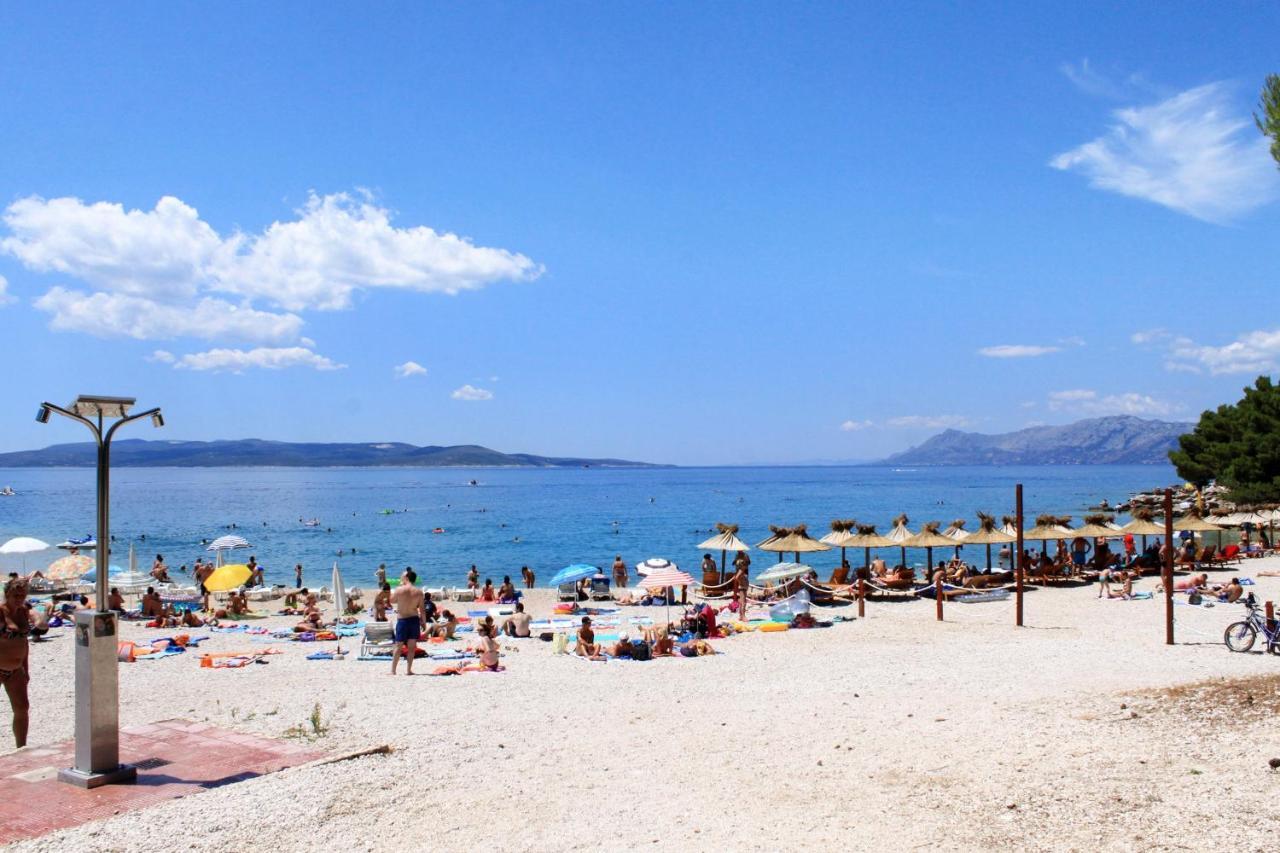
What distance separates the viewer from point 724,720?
34.4ft

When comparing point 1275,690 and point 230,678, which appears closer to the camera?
point 1275,690

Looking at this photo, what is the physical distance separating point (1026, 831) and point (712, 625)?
11770 mm

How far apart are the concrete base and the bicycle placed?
48.9 ft

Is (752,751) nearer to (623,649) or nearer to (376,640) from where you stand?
(623,649)

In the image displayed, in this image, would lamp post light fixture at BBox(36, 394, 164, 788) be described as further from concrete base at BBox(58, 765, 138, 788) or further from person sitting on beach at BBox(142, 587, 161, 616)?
person sitting on beach at BBox(142, 587, 161, 616)

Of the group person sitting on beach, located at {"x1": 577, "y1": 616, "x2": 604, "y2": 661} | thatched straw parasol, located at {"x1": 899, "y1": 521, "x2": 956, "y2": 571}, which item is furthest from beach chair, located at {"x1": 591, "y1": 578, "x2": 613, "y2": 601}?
person sitting on beach, located at {"x1": 577, "y1": 616, "x2": 604, "y2": 661}

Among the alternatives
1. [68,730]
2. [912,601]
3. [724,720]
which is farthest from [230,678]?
[912,601]

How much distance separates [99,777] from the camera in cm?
784

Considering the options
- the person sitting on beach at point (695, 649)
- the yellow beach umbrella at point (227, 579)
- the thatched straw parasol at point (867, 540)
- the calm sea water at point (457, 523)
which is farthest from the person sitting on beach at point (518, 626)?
the calm sea water at point (457, 523)

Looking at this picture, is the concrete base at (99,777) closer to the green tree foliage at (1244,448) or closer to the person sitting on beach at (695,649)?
the person sitting on beach at (695,649)

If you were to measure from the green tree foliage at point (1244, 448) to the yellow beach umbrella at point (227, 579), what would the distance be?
129 ft

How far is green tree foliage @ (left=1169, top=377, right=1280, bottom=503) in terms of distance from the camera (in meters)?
40.2

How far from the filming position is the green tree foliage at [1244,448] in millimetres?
40250

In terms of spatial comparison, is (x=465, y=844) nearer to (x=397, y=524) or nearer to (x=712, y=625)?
(x=712, y=625)
